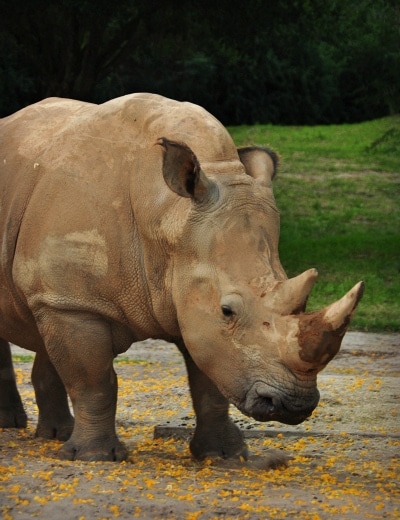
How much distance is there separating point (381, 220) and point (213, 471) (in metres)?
15.2

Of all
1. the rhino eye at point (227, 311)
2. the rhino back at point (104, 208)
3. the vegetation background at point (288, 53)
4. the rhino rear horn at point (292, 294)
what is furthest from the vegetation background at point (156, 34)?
the rhino rear horn at point (292, 294)

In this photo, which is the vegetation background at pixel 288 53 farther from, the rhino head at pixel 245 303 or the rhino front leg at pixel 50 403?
the rhino head at pixel 245 303

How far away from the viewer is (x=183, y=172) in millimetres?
6742

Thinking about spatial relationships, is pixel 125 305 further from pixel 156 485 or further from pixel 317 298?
pixel 317 298

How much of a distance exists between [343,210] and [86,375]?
15659 millimetres

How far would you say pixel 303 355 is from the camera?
625cm

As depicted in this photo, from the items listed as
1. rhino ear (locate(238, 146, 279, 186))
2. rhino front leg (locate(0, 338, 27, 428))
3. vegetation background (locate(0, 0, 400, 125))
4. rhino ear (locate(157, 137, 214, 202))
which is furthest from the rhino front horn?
vegetation background (locate(0, 0, 400, 125))

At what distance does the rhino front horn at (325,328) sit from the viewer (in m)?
6.18

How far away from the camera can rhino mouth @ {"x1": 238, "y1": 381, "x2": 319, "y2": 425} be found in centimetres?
635

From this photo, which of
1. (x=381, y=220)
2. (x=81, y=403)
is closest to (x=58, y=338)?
(x=81, y=403)

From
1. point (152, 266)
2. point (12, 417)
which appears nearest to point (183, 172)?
point (152, 266)

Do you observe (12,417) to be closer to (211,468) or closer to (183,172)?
(211,468)

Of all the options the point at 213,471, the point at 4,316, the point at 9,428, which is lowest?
the point at 9,428

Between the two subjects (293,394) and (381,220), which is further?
(381,220)
